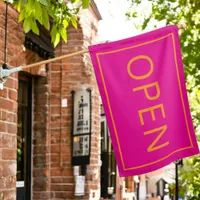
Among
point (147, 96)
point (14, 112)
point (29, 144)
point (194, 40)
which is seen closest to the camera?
point (147, 96)

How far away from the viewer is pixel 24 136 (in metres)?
7.39

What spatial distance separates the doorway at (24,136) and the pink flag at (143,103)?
2908 millimetres

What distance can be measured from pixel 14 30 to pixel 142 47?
1.31 meters

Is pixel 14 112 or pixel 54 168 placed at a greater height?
pixel 14 112

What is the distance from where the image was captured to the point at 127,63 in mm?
4508

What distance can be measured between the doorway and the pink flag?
2.91m

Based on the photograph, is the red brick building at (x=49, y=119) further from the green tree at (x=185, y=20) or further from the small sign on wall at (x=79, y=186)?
the green tree at (x=185, y=20)

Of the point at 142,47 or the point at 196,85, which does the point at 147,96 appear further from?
the point at 196,85

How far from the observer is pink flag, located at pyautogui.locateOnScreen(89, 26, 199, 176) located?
445 cm

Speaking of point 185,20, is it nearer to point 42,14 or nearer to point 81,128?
point 81,128

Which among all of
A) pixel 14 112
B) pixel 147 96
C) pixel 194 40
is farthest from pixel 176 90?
pixel 194 40

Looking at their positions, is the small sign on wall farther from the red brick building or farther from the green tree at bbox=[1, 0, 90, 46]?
the green tree at bbox=[1, 0, 90, 46]

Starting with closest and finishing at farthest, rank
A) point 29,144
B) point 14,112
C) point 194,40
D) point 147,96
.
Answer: point 147,96, point 14,112, point 29,144, point 194,40

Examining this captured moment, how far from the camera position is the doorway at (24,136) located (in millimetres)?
7246
